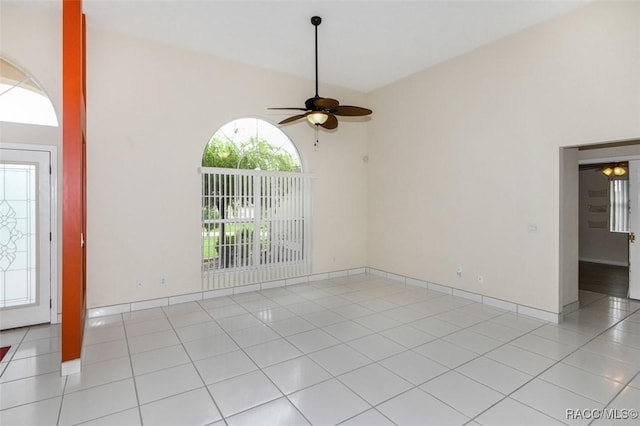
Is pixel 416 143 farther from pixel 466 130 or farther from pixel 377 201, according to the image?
pixel 377 201

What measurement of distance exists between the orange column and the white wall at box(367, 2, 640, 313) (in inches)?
190

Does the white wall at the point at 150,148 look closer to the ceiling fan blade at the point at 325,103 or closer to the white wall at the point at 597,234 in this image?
the ceiling fan blade at the point at 325,103

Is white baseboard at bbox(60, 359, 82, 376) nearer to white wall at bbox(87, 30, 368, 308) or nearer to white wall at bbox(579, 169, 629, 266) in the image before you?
white wall at bbox(87, 30, 368, 308)

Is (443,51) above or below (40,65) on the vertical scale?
above

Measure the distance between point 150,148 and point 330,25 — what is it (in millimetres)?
2962

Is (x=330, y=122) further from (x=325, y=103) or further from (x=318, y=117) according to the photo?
(x=325, y=103)

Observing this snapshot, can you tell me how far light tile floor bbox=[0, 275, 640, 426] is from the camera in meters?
2.31

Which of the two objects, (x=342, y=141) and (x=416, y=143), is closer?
(x=416, y=143)

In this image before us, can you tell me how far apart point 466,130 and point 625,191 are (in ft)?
17.1

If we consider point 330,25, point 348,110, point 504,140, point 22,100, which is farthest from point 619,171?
point 22,100

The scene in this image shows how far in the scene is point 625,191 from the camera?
7.27 metres

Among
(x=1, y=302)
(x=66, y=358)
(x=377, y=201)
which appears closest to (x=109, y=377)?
(x=66, y=358)

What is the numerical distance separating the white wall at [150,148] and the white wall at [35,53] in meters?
0.33

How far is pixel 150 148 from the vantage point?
179 inches
